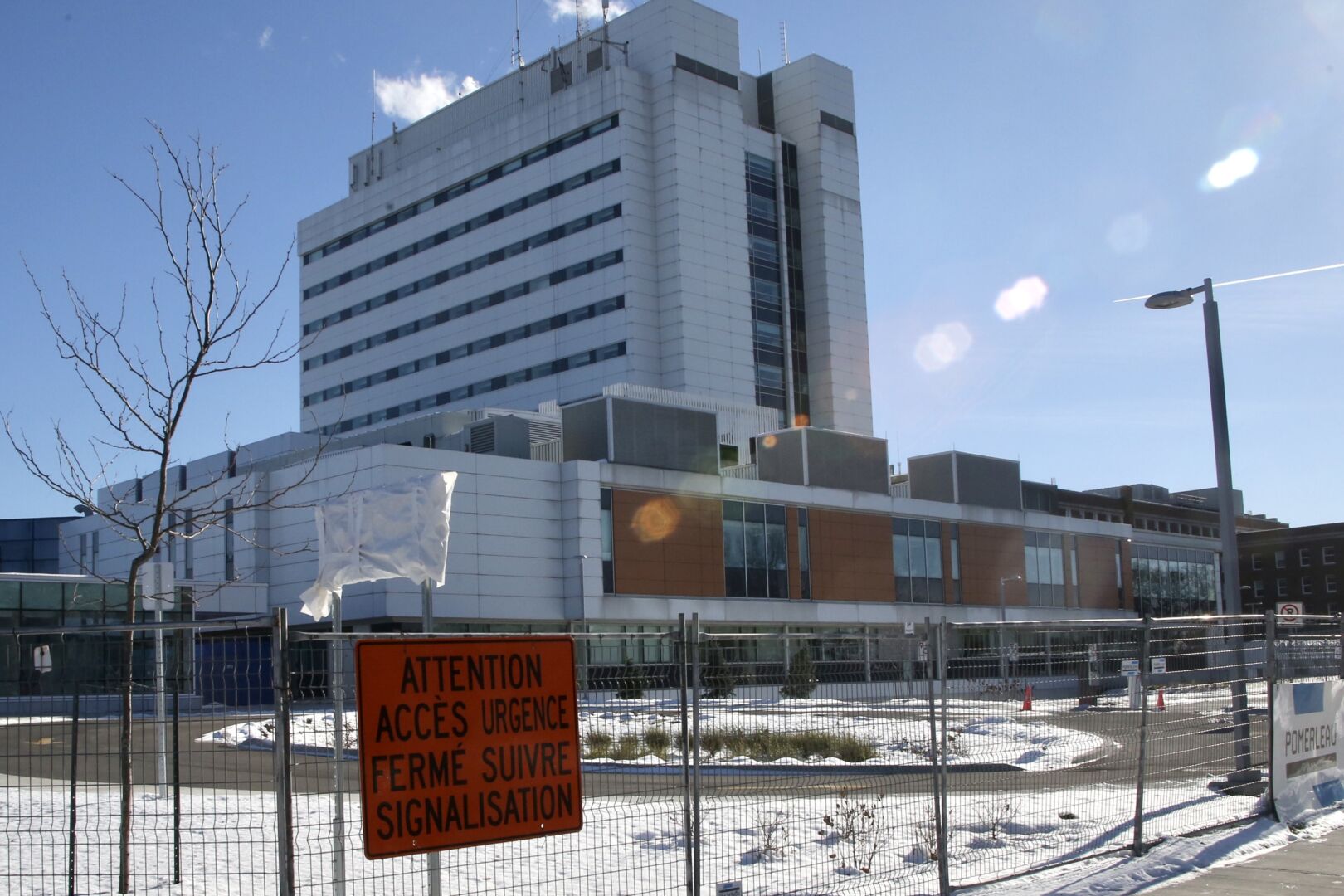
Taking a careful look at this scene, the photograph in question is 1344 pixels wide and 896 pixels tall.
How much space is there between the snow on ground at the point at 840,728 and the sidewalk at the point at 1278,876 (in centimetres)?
152

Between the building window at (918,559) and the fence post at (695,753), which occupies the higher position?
the building window at (918,559)

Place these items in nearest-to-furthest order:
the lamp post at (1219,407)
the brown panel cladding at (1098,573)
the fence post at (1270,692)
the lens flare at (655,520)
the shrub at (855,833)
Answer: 1. the shrub at (855,833)
2. the fence post at (1270,692)
3. the lamp post at (1219,407)
4. the lens flare at (655,520)
5. the brown panel cladding at (1098,573)

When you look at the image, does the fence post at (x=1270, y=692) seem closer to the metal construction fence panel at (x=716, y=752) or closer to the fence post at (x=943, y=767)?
the metal construction fence panel at (x=716, y=752)

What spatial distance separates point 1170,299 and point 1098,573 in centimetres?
6564

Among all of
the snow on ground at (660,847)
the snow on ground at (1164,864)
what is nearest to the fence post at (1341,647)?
the snow on ground at (660,847)

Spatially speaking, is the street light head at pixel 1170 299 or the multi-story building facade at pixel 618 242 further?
the multi-story building facade at pixel 618 242

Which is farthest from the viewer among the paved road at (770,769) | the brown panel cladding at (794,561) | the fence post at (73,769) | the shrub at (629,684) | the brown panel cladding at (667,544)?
the brown panel cladding at (794,561)

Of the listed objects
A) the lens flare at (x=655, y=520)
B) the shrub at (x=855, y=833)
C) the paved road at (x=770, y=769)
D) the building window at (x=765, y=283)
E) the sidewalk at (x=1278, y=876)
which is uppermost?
the building window at (x=765, y=283)

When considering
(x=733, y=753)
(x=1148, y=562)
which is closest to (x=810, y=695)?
(x=733, y=753)

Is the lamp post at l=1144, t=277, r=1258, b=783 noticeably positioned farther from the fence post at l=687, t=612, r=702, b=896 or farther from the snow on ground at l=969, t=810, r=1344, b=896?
the fence post at l=687, t=612, r=702, b=896

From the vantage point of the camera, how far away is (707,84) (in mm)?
90625

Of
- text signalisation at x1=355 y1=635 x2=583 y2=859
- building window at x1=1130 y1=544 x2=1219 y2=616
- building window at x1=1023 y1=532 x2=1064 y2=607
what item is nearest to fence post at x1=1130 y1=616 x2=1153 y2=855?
text signalisation at x1=355 y1=635 x2=583 y2=859

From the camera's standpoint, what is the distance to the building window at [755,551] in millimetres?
58531

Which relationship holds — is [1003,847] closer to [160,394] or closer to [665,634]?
[665,634]
